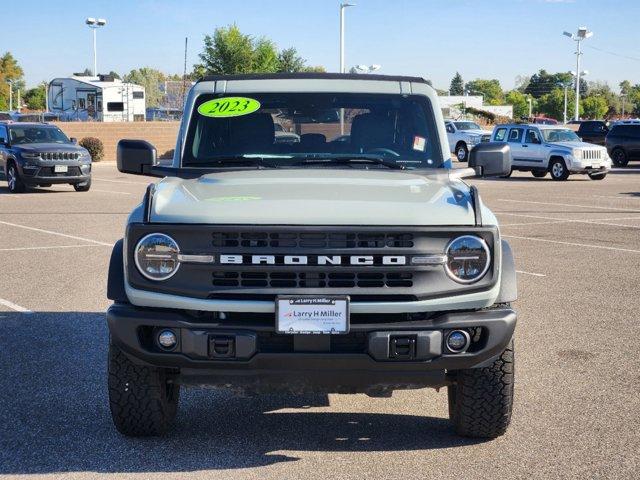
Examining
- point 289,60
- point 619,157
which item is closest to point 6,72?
point 289,60

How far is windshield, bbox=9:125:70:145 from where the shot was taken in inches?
989

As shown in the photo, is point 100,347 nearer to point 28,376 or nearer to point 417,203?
point 28,376

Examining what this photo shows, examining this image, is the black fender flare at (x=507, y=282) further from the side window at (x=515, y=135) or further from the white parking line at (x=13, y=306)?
the side window at (x=515, y=135)

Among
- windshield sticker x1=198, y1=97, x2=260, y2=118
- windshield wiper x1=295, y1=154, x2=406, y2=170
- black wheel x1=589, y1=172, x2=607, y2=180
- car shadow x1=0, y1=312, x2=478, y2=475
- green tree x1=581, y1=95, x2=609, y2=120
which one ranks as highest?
green tree x1=581, y1=95, x2=609, y2=120

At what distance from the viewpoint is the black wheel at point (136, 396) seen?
16.1 feet

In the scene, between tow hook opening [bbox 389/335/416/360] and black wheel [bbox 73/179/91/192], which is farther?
black wheel [bbox 73/179/91/192]

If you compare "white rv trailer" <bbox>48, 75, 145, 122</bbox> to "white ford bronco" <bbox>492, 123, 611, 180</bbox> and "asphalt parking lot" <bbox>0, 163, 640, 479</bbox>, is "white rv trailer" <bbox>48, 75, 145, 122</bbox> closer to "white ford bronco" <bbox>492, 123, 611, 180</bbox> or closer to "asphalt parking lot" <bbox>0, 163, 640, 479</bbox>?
"white ford bronco" <bbox>492, 123, 611, 180</bbox>

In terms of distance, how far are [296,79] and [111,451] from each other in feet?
8.76

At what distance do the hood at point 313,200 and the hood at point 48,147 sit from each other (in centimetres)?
1943

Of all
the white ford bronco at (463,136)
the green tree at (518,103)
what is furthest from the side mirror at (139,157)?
the green tree at (518,103)

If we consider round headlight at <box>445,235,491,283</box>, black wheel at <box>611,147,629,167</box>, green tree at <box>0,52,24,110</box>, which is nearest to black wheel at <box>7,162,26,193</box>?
round headlight at <box>445,235,491,283</box>

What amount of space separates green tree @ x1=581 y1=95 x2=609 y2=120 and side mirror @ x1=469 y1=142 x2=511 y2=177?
138 m

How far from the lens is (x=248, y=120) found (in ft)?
19.9

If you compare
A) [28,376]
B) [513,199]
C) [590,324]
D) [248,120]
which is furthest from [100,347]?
[513,199]
